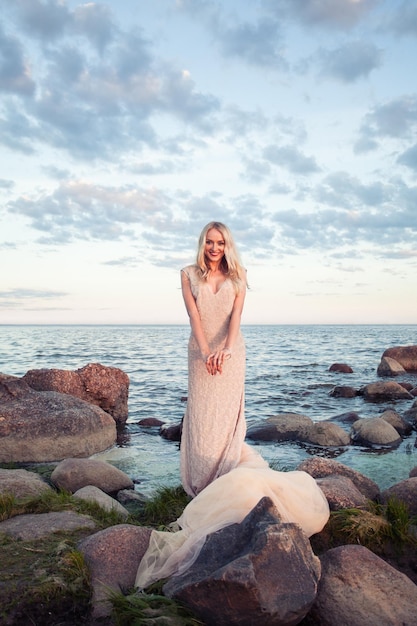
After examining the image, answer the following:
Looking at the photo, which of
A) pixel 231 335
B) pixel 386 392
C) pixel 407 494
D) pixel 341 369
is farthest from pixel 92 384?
pixel 341 369

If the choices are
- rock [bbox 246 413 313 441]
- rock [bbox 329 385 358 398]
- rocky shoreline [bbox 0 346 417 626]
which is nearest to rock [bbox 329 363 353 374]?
rock [bbox 329 385 358 398]

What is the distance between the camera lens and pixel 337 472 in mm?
7164

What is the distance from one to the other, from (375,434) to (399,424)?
1522 mm

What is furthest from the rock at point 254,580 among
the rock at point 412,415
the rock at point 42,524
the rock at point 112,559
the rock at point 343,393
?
the rock at point 343,393

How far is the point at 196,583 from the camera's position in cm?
373

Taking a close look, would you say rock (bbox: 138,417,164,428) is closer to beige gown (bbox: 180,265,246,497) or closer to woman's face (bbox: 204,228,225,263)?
beige gown (bbox: 180,265,246,497)

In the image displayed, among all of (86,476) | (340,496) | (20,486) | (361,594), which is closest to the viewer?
(361,594)

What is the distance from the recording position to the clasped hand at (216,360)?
6.05 meters

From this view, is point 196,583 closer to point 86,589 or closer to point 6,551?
point 86,589

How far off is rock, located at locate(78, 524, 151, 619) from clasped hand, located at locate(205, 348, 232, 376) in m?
1.82

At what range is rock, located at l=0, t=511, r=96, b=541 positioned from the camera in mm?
5285

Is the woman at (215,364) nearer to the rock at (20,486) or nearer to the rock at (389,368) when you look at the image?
the rock at (20,486)

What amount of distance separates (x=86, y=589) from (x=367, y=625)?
84.6 inches

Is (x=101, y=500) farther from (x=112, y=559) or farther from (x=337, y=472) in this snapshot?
(x=337, y=472)
